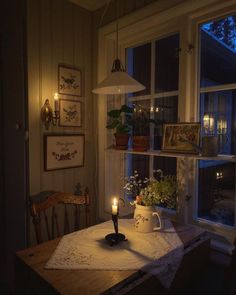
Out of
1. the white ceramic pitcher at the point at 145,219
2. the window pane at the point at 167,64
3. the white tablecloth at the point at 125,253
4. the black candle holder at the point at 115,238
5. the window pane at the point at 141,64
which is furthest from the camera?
the window pane at the point at 141,64

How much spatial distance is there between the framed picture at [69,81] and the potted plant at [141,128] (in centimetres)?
56

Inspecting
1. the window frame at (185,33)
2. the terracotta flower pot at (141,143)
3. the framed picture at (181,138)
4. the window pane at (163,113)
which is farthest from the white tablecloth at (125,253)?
the window pane at (163,113)

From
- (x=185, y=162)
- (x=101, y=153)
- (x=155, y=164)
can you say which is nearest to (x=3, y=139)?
(x=101, y=153)

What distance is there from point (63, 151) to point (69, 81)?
2.02 ft

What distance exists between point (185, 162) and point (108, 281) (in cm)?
104

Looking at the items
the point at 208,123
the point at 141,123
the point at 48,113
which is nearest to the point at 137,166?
the point at 141,123

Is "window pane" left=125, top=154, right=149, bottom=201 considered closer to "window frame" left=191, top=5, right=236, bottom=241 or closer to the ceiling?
"window frame" left=191, top=5, right=236, bottom=241

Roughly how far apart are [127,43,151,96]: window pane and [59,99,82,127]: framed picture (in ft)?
1.75

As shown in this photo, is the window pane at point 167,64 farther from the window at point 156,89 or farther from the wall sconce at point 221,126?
the wall sconce at point 221,126

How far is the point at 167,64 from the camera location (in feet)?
6.77

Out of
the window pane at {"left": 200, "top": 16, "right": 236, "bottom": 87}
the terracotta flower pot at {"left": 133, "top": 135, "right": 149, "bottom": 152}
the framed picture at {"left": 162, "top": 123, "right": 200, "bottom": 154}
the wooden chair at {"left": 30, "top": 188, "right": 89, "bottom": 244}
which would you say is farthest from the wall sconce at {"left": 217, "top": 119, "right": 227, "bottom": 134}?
the wooden chair at {"left": 30, "top": 188, "right": 89, "bottom": 244}

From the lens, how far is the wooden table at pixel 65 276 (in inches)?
41.8

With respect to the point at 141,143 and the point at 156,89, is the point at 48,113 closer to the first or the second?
the point at 141,143

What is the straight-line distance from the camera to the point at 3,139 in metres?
2.51
